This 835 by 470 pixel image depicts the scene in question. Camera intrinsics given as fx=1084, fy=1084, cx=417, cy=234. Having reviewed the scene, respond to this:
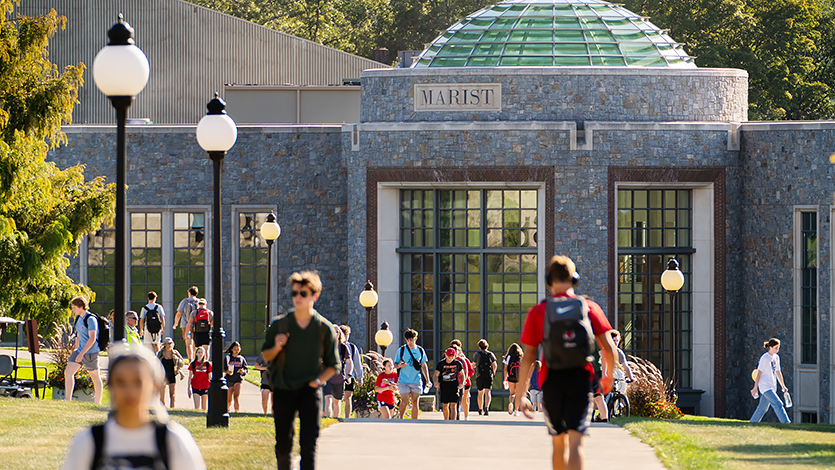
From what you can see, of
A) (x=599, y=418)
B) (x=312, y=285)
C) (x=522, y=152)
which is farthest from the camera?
(x=522, y=152)

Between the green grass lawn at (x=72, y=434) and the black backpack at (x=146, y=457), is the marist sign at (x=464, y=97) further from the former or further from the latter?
the black backpack at (x=146, y=457)

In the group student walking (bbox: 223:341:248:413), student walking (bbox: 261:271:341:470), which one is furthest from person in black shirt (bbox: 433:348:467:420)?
student walking (bbox: 261:271:341:470)

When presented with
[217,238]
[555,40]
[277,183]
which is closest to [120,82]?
[217,238]

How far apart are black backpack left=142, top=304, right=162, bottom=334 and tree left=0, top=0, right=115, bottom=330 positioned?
5.38ft

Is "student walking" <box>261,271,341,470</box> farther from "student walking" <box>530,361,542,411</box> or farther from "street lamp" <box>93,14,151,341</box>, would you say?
"student walking" <box>530,361,542,411</box>

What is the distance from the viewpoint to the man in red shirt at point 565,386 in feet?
23.8

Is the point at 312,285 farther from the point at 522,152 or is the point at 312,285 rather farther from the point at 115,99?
the point at 522,152

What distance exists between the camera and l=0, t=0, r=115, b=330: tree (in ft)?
53.9

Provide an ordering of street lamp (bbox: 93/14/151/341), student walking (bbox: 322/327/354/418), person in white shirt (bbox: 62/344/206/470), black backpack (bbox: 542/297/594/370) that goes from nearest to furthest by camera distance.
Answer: person in white shirt (bbox: 62/344/206/470)
black backpack (bbox: 542/297/594/370)
street lamp (bbox: 93/14/151/341)
student walking (bbox: 322/327/354/418)

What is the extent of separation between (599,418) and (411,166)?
28.3 feet

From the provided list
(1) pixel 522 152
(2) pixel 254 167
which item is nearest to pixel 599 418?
(1) pixel 522 152

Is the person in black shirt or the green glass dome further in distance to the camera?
the green glass dome

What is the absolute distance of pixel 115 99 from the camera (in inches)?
358

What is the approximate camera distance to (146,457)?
4367 millimetres
